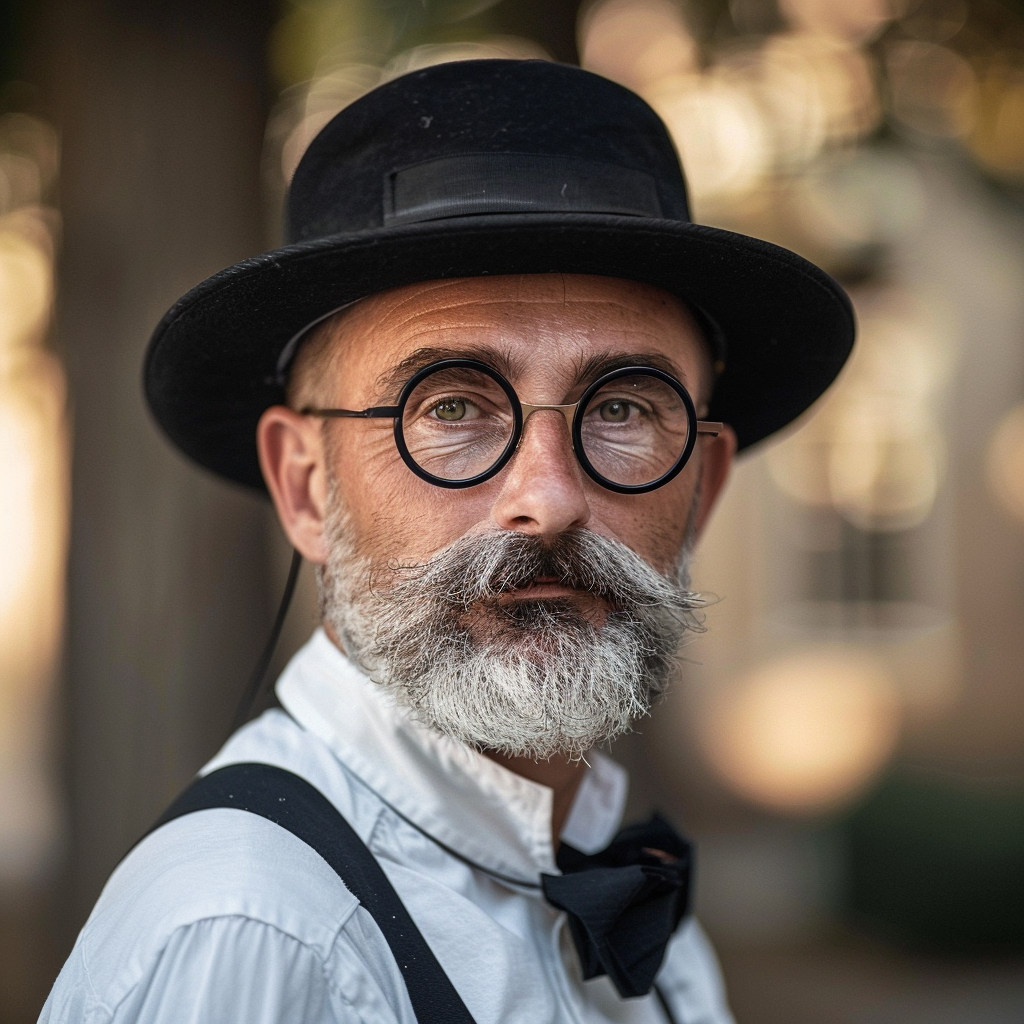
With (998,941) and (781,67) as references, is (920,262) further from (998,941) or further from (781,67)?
(998,941)

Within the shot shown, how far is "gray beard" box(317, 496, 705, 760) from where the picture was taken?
1639mm

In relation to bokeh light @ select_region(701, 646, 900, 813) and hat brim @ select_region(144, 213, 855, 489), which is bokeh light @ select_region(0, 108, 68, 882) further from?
bokeh light @ select_region(701, 646, 900, 813)

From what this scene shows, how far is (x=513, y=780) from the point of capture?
1.76 metres

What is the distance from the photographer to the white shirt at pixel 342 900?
4.30 feet

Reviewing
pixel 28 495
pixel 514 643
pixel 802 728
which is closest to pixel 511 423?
pixel 514 643

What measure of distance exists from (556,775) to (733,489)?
7.32m

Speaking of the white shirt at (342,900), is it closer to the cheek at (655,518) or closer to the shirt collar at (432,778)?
the shirt collar at (432,778)

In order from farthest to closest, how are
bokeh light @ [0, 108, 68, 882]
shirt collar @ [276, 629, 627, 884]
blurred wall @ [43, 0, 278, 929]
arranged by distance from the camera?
bokeh light @ [0, 108, 68, 882] → blurred wall @ [43, 0, 278, 929] → shirt collar @ [276, 629, 627, 884]

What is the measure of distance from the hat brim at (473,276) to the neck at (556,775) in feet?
2.74

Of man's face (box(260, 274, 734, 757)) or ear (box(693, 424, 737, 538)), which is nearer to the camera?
man's face (box(260, 274, 734, 757))

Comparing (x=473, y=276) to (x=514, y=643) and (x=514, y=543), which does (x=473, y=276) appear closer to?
(x=514, y=543)

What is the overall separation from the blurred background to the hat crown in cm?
93

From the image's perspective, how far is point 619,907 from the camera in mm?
1692

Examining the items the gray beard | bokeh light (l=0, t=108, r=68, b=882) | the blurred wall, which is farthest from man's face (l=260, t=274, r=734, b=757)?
bokeh light (l=0, t=108, r=68, b=882)
